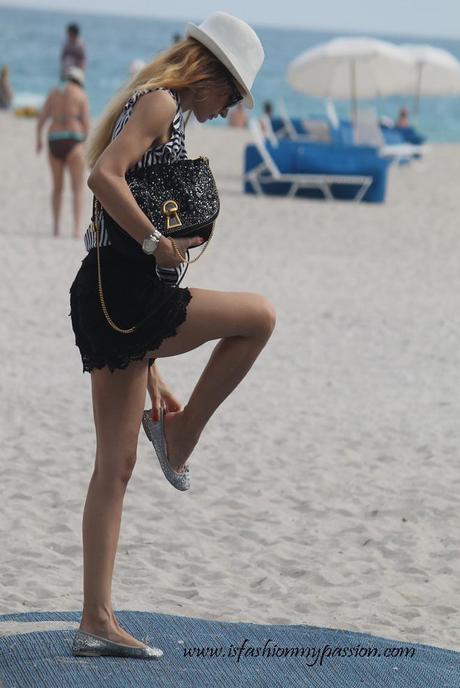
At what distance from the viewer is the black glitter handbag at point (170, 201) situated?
279cm

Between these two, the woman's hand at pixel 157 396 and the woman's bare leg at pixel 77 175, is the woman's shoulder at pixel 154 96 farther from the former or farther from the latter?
the woman's bare leg at pixel 77 175

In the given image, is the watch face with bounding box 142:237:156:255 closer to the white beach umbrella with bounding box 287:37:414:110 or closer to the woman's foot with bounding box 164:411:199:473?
the woman's foot with bounding box 164:411:199:473

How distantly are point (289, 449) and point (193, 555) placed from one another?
57.6 inches

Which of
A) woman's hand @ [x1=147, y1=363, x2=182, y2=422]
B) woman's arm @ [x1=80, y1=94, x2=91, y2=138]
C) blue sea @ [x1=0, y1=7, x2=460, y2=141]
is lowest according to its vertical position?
blue sea @ [x1=0, y1=7, x2=460, y2=141]

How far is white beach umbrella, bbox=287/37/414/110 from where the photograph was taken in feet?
68.2

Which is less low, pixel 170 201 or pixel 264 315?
pixel 170 201

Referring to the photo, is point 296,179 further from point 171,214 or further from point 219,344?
point 171,214

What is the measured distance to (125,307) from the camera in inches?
110

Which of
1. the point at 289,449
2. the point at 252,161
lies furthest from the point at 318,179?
the point at 289,449

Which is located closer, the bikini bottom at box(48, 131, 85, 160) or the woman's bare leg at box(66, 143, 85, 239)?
the bikini bottom at box(48, 131, 85, 160)

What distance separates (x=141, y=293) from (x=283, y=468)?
271cm

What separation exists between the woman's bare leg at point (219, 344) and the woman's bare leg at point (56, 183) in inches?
338

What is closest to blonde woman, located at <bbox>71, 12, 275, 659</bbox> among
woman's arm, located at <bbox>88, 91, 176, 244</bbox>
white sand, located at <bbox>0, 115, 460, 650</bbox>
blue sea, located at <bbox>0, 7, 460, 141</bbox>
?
woman's arm, located at <bbox>88, 91, 176, 244</bbox>

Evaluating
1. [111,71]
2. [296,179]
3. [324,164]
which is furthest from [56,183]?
[111,71]
